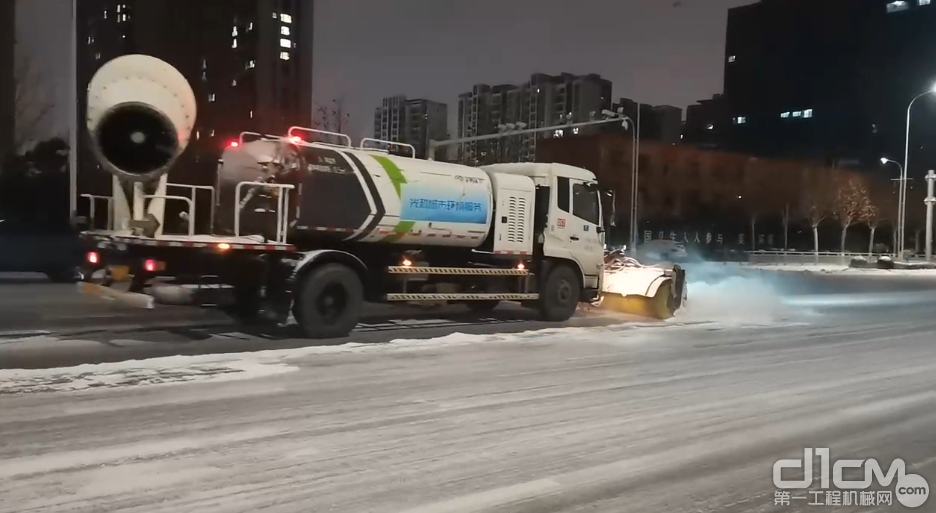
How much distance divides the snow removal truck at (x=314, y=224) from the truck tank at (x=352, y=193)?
0.07 feet

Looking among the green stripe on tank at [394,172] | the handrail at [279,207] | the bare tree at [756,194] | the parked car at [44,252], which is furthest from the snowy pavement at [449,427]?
the bare tree at [756,194]

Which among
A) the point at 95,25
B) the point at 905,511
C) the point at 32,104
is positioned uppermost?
the point at 95,25

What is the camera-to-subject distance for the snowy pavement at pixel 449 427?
5.33m

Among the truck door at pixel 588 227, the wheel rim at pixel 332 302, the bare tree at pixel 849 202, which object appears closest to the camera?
the wheel rim at pixel 332 302

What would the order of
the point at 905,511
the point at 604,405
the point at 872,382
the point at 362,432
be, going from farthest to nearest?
the point at 872,382 → the point at 604,405 → the point at 362,432 → the point at 905,511

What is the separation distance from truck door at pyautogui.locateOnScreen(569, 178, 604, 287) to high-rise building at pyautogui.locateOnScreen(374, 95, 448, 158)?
140ft

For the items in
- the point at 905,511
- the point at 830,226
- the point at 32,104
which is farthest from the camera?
the point at 830,226

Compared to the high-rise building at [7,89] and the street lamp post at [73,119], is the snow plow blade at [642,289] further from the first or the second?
the high-rise building at [7,89]

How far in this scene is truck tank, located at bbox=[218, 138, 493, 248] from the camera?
12.2 meters

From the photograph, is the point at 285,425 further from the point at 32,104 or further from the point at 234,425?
the point at 32,104

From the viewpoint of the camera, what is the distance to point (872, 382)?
10062 mm

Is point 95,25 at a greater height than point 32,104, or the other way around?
point 95,25

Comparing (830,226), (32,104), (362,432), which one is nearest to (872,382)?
(362,432)

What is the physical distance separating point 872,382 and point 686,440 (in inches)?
176
